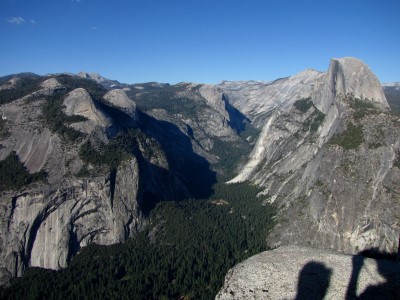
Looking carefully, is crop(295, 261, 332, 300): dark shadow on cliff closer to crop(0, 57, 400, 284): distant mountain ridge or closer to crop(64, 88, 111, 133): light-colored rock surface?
crop(0, 57, 400, 284): distant mountain ridge

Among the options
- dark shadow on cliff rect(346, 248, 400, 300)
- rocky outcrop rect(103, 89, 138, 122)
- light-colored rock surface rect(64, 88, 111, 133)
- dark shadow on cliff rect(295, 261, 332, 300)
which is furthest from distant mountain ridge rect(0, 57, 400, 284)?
dark shadow on cliff rect(295, 261, 332, 300)

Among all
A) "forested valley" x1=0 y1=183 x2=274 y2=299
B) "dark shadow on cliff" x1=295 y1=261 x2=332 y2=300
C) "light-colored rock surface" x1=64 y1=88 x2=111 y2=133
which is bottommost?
"forested valley" x1=0 y1=183 x2=274 y2=299

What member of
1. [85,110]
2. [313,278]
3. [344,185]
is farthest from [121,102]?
[313,278]

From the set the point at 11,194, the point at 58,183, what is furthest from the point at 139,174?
the point at 11,194

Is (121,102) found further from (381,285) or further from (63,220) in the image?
(381,285)

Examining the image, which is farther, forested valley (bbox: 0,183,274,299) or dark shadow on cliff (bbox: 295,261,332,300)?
forested valley (bbox: 0,183,274,299)

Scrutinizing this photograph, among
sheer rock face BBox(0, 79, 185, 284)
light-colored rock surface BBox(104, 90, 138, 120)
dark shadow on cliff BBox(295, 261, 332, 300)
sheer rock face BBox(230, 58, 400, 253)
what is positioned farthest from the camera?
light-colored rock surface BBox(104, 90, 138, 120)

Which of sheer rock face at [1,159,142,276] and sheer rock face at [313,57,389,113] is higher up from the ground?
sheer rock face at [313,57,389,113]

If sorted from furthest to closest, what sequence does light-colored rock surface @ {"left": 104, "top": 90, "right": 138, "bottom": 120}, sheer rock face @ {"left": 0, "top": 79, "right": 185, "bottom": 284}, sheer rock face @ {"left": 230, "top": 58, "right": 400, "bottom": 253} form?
light-colored rock surface @ {"left": 104, "top": 90, "right": 138, "bottom": 120}, sheer rock face @ {"left": 0, "top": 79, "right": 185, "bottom": 284}, sheer rock face @ {"left": 230, "top": 58, "right": 400, "bottom": 253}

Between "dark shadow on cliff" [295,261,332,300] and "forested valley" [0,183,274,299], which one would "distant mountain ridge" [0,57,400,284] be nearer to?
"forested valley" [0,183,274,299]
